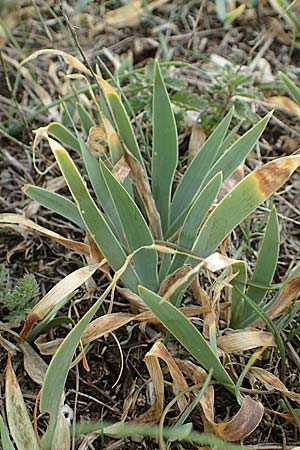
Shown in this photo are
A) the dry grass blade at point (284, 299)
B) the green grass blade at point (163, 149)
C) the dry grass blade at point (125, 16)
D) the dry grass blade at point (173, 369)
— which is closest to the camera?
the dry grass blade at point (173, 369)

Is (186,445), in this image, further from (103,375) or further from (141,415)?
(103,375)

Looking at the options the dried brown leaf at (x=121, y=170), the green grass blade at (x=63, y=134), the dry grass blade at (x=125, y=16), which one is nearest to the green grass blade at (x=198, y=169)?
the dried brown leaf at (x=121, y=170)

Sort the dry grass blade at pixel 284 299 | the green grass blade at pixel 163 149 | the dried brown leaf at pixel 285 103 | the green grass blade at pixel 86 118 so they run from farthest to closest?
the dried brown leaf at pixel 285 103, the green grass blade at pixel 86 118, the green grass blade at pixel 163 149, the dry grass blade at pixel 284 299

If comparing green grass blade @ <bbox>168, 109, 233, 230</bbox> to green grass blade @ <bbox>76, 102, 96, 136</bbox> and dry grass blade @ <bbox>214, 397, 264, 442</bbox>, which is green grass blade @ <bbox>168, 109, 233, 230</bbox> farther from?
dry grass blade @ <bbox>214, 397, 264, 442</bbox>

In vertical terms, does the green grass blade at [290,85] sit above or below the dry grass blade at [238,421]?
above

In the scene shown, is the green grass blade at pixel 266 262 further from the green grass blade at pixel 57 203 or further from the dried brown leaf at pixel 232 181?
the green grass blade at pixel 57 203

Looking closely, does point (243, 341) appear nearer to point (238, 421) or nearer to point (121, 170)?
point (238, 421)

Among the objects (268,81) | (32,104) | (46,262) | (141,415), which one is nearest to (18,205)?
(46,262)
